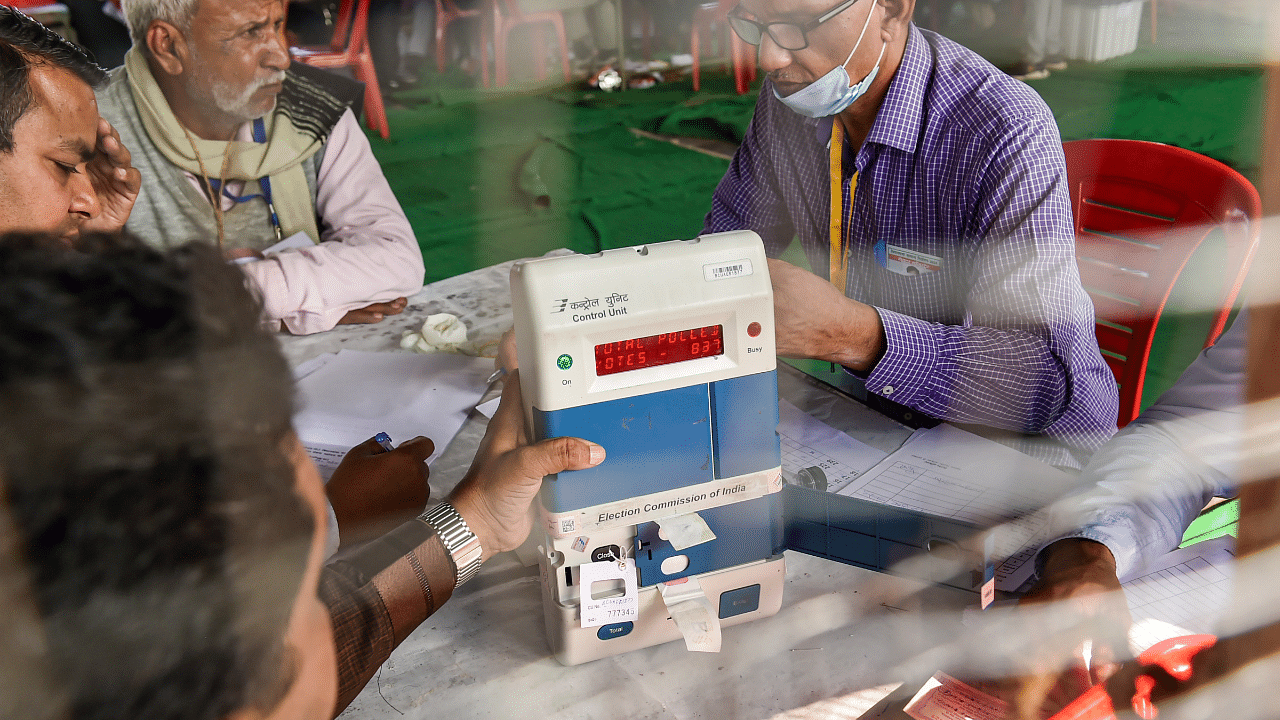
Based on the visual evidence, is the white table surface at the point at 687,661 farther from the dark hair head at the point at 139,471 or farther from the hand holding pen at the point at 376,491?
the dark hair head at the point at 139,471

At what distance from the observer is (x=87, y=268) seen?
42cm

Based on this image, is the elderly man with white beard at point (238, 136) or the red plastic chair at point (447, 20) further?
the red plastic chair at point (447, 20)

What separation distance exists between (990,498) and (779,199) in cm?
100

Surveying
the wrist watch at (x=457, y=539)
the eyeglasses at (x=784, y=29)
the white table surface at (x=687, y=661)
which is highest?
the eyeglasses at (x=784, y=29)

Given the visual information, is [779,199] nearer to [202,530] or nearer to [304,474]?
[304,474]

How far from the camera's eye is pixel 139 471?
0.40 metres

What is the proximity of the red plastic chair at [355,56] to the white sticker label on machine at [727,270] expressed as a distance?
198 inches

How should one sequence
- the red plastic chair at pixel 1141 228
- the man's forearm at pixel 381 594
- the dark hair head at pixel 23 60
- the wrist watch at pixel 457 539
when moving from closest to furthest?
the man's forearm at pixel 381 594, the wrist watch at pixel 457 539, the dark hair head at pixel 23 60, the red plastic chair at pixel 1141 228

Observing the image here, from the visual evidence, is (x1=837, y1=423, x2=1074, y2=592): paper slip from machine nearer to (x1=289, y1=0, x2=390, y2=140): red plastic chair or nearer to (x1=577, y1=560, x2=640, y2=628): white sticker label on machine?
(x1=577, y1=560, x2=640, y2=628): white sticker label on machine

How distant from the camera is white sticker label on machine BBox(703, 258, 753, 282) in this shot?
902 millimetres

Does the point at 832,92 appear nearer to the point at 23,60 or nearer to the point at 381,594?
the point at 381,594

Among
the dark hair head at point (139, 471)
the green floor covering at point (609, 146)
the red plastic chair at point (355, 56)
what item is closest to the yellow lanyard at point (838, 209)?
the dark hair head at point (139, 471)

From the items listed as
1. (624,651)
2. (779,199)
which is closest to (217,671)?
(624,651)

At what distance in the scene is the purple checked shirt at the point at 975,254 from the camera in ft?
4.49
